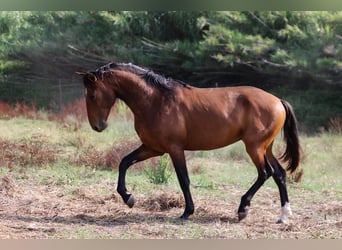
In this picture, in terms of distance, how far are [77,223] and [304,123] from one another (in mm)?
7267

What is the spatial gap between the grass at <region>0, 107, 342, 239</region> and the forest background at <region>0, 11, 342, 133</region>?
6.44 ft

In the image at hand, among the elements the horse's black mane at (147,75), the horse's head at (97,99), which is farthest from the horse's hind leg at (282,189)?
the horse's head at (97,99)

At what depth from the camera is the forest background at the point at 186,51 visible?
42.4ft

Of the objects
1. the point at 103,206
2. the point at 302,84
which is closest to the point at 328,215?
the point at 103,206

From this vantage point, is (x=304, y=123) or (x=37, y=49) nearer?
(x=304, y=123)

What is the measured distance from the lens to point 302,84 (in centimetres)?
1343

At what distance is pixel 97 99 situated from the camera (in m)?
6.34

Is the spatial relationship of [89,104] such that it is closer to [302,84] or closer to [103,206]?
[103,206]

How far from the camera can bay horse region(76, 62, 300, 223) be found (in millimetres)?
6375

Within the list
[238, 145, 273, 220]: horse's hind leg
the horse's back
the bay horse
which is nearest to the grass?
[238, 145, 273, 220]: horse's hind leg

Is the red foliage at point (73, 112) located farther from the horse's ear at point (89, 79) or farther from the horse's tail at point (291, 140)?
the horse's tail at point (291, 140)

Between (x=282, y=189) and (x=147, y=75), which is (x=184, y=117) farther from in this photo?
(x=282, y=189)

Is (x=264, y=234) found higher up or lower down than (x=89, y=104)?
lower down

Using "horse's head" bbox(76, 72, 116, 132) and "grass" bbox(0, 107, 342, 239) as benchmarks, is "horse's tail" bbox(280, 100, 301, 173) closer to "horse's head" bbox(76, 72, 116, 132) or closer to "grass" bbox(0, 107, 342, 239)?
"grass" bbox(0, 107, 342, 239)
